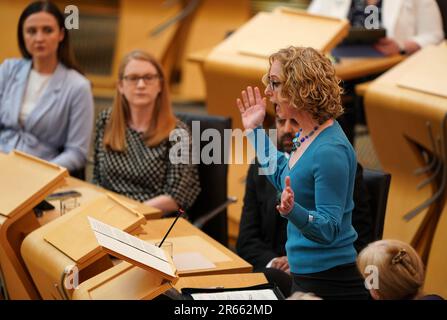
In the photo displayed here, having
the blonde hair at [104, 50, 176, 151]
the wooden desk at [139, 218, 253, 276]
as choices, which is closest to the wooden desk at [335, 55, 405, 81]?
the blonde hair at [104, 50, 176, 151]

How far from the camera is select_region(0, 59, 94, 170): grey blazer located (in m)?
3.92

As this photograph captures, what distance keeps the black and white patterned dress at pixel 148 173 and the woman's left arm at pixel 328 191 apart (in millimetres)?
1488

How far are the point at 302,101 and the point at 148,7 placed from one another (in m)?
5.59

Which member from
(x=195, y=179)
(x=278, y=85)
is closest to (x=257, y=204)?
(x=195, y=179)

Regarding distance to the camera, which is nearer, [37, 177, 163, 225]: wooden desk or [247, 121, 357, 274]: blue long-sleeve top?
[247, 121, 357, 274]: blue long-sleeve top

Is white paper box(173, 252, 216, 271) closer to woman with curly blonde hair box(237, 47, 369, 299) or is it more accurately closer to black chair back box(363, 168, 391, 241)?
woman with curly blonde hair box(237, 47, 369, 299)

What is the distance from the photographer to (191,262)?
2.68 metres

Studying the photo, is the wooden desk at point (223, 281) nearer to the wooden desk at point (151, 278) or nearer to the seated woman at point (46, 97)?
the wooden desk at point (151, 278)

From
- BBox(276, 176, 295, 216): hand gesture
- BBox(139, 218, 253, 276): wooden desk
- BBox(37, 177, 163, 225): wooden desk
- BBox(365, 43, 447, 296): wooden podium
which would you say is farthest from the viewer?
BBox(365, 43, 447, 296): wooden podium

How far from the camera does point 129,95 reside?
3.62 metres

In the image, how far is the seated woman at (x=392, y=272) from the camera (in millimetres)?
2090

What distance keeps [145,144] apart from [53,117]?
560 mm

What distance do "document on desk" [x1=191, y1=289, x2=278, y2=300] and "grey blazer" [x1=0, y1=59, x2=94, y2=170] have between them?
1780mm

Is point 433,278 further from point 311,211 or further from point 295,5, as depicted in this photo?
point 295,5
